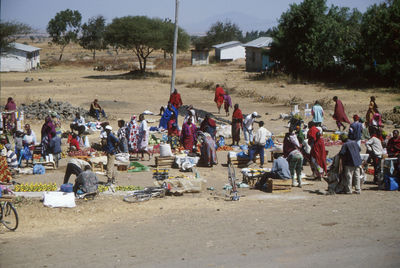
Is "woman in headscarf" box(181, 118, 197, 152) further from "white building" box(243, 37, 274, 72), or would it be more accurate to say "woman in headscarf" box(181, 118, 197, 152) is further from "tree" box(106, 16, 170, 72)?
"white building" box(243, 37, 274, 72)

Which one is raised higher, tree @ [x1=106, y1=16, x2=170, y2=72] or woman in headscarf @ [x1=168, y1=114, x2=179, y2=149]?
tree @ [x1=106, y1=16, x2=170, y2=72]

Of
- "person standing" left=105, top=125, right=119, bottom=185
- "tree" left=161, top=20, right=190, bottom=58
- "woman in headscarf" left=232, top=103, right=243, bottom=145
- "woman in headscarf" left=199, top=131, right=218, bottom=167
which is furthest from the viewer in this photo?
"tree" left=161, top=20, right=190, bottom=58

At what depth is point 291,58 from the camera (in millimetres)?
40375

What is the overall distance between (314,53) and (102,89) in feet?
53.0

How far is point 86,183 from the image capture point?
11.0 meters

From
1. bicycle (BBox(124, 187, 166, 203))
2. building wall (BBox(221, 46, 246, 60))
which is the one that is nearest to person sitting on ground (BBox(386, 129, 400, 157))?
bicycle (BBox(124, 187, 166, 203))

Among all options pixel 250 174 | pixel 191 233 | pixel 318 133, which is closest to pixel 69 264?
pixel 191 233

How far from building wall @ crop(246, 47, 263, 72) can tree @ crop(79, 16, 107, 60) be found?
28953mm

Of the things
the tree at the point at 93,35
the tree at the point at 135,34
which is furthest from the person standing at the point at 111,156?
the tree at the point at 93,35

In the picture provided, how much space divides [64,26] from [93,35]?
660 centimetres

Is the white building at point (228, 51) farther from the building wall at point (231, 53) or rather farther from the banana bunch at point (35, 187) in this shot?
the banana bunch at point (35, 187)

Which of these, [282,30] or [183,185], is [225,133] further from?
[282,30]

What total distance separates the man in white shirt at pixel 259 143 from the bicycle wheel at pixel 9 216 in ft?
22.4

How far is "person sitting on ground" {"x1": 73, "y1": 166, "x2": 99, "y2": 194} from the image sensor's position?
1096 cm
